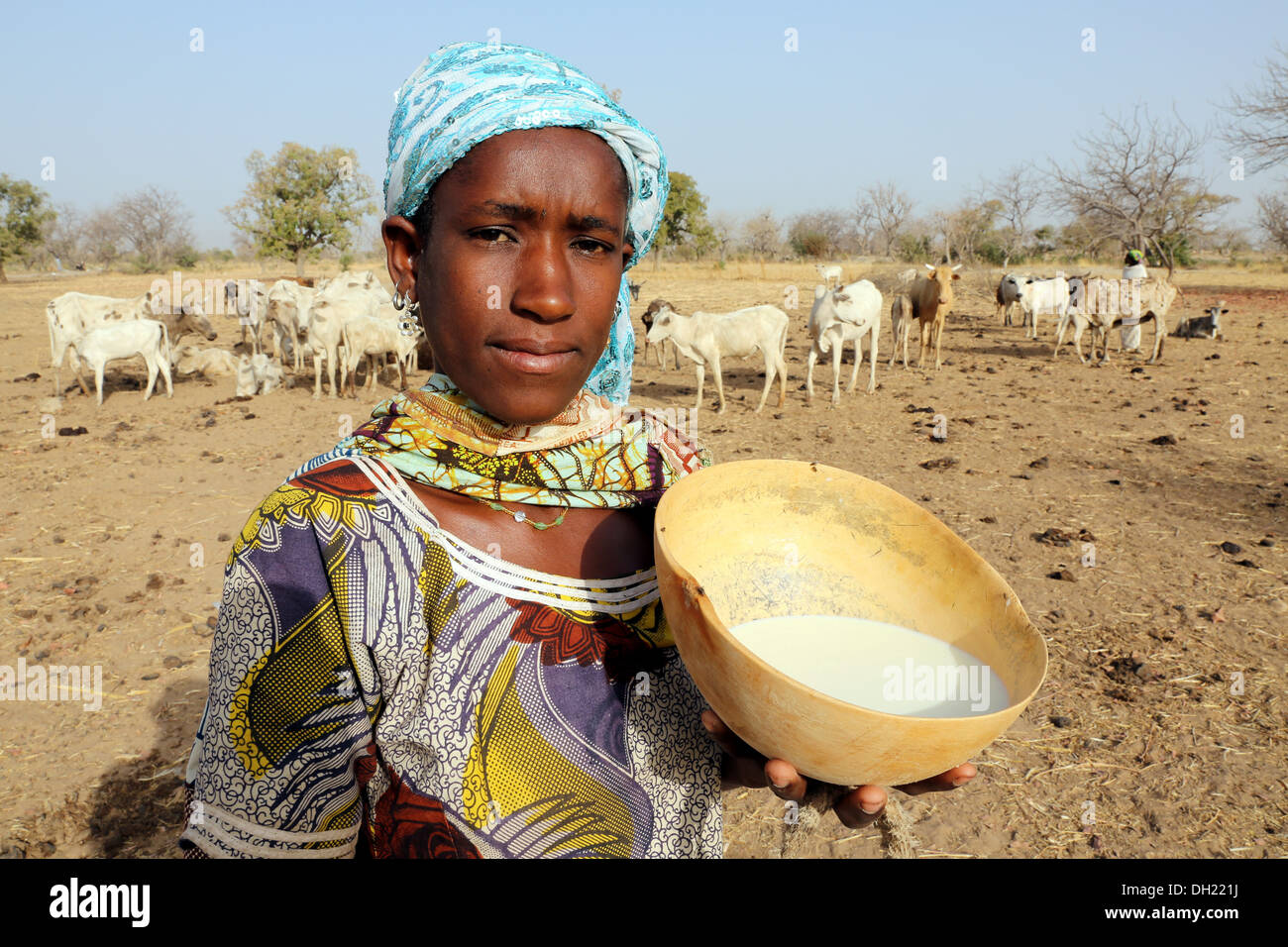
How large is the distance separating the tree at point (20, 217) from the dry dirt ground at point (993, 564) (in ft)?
96.6

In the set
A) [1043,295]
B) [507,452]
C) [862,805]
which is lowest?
[862,805]

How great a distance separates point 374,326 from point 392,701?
1216 cm

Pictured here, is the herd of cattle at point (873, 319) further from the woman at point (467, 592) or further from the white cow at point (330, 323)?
the woman at point (467, 592)

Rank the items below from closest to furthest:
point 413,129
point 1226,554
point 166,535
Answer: point 413,129 → point 1226,554 → point 166,535

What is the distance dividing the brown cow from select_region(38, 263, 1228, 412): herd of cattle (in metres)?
0.03

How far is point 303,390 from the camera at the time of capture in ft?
43.9

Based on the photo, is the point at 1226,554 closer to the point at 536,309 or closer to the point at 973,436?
the point at 973,436

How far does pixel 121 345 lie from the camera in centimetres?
1175

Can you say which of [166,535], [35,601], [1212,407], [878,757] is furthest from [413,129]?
[1212,407]

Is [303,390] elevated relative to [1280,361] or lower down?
lower down

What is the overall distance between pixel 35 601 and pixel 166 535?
4.27 ft

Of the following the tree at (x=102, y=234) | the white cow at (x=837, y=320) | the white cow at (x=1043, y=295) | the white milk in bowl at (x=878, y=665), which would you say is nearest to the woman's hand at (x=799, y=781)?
the white milk in bowl at (x=878, y=665)

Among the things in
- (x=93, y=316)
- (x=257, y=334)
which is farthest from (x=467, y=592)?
(x=257, y=334)

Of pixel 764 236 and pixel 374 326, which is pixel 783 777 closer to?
pixel 374 326
